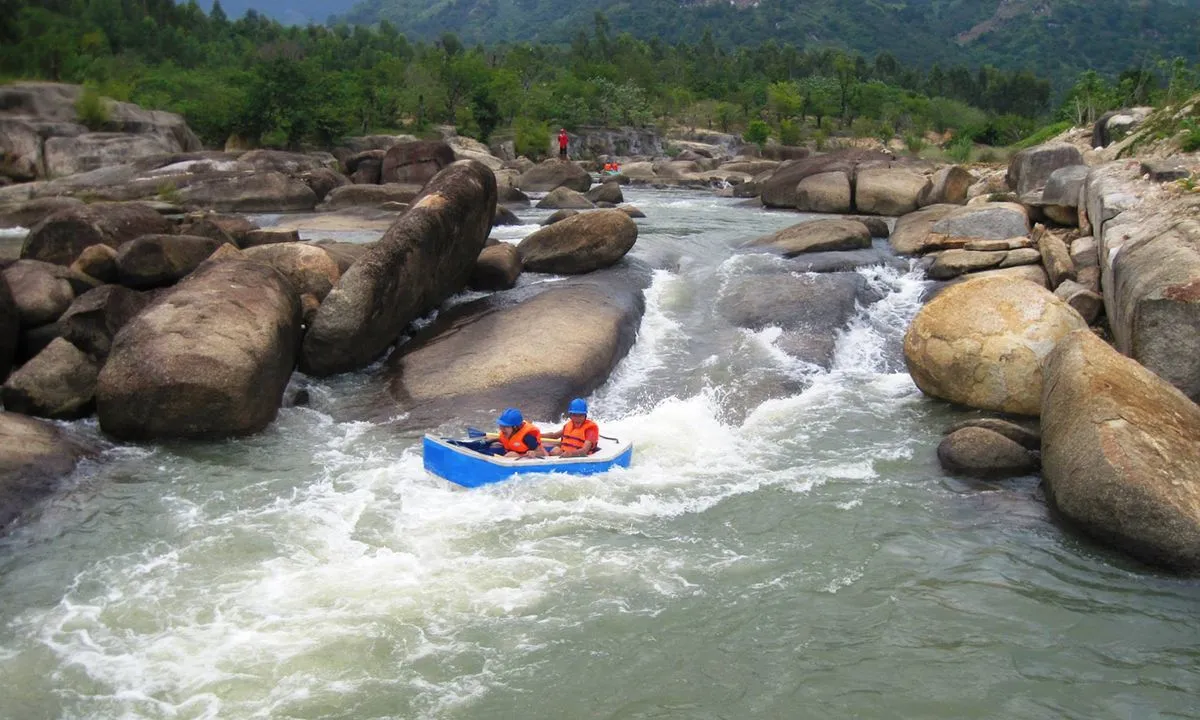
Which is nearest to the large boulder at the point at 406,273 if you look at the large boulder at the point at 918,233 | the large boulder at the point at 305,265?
the large boulder at the point at 305,265

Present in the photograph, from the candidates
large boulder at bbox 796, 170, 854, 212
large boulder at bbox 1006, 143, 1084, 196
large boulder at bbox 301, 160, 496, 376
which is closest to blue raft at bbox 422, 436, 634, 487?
large boulder at bbox 301, 160, 496, 376

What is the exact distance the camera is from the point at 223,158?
2983 cm

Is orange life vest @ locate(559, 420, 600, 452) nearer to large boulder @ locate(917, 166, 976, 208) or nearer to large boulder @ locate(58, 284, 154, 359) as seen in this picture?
large boulder @ locate(58, 284, 154, 359)

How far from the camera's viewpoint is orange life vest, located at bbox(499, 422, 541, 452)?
10.3 meters

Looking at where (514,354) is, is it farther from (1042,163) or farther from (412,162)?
(412,162)

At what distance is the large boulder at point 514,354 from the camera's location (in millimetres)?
12188

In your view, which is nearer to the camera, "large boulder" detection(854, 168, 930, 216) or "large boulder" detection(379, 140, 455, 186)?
"large boulder" detection(854, 168, 930, 216)

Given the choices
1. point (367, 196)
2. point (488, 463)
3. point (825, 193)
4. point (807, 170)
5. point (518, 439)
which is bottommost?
point (367, 196)

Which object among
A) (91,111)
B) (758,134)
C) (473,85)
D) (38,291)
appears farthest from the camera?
(758,134)

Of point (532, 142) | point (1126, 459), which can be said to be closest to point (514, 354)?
point (1126, 459)

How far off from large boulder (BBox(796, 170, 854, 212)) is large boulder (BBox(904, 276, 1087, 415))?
553 inches

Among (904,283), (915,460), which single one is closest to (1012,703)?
(915,460)

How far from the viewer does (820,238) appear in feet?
62.8

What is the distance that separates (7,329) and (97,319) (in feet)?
3.51
